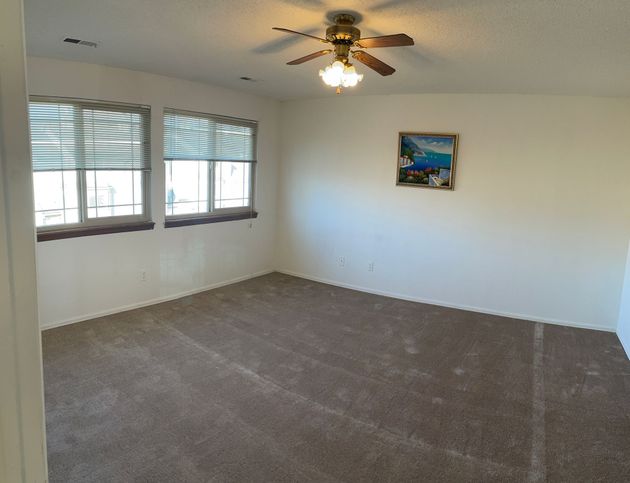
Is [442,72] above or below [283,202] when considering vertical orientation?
above

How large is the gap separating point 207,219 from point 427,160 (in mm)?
2662

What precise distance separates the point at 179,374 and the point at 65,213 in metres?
1.95

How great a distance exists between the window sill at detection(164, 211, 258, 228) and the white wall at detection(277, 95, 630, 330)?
0.85m

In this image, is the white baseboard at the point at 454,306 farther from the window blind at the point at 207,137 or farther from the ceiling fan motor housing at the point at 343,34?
the ceiling fan motor housing at the point at 343,34

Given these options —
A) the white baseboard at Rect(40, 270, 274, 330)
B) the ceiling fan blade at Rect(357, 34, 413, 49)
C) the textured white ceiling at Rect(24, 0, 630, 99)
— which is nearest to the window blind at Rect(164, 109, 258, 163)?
the textured white ceiling at Rect(24, 0, 630, 99)

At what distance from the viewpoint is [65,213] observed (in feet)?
13.4

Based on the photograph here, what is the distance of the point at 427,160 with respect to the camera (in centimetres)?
507

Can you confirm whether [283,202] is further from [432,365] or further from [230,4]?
[230,4]

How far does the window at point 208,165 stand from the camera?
15.8 ft

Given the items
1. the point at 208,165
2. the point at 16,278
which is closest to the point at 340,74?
the point at 16,278

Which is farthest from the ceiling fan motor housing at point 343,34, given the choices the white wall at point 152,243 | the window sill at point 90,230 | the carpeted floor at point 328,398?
the window sill at point 90,230

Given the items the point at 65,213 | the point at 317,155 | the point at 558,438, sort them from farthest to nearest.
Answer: the point at 317,155
the point at 65,213
the point at 558,438

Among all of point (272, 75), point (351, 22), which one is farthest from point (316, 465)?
point (272, 75)

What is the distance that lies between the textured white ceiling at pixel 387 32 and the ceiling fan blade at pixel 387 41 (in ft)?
0.44
